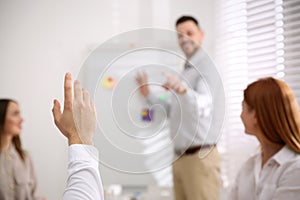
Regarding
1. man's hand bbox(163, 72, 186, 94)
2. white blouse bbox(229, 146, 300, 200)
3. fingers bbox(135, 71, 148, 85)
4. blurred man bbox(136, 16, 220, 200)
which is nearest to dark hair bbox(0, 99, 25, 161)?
blurred man bbox(136, 16, 220, 200)

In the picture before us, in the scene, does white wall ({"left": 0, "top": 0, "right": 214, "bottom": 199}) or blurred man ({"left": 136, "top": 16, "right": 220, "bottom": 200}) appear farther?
white wall ({"left": 0, "top": 0, "right": 214, "bottom": 199})

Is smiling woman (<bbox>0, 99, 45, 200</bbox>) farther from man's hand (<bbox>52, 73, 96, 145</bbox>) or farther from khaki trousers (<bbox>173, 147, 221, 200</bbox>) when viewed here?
man's hand (<bbox>52, 73, 96, 145</bbox>)

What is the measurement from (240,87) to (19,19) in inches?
58.9

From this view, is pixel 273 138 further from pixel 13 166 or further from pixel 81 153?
pixel 13 166

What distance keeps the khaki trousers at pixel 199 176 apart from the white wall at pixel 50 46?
1.06 m

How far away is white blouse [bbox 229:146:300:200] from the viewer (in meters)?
1.25

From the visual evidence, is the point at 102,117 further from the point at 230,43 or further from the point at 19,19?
the point at 19,19

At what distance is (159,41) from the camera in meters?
0.92

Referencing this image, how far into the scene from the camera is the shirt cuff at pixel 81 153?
0.67 meters

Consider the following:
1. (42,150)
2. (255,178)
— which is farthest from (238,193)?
(42,150)

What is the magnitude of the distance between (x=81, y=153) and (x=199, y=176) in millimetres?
1276

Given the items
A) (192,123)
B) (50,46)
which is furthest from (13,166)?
(192,123)

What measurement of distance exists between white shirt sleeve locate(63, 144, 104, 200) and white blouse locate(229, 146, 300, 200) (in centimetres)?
74

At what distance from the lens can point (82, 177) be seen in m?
0.66
